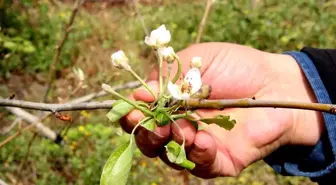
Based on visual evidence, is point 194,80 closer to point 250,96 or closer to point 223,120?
point 223,120

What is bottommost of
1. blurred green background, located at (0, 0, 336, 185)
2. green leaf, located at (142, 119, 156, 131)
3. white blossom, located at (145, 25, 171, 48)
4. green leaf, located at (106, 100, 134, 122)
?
blurred green background, located at (0, 0, 336, 185)

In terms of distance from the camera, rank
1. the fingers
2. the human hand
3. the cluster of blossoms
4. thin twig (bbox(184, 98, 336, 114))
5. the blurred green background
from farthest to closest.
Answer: the blurred green background, the human hand, the fingers, the cluster of blossoms, thin twig (bbox(184, 98, 336, 114))

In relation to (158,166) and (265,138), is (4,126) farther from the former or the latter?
(265,138)

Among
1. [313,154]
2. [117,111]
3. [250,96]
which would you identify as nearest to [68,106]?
[117,111]

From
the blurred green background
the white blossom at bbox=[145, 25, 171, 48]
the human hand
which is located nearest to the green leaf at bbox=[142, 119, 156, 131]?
the white blossom at bbox=[145, 25, 171, 48]

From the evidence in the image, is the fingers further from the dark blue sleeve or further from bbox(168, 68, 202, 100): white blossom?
the dark blue sleeve

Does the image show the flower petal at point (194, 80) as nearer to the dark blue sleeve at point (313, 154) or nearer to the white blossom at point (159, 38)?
the white blossom at point (159, 38)

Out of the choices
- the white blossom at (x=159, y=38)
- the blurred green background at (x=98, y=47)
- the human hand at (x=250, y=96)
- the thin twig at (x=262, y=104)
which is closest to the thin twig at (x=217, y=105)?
the thin twig at (x=262, y=104)
